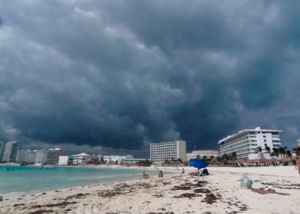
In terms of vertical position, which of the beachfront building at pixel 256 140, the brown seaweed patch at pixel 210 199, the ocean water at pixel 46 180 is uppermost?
the beachfront building at pixel 256 140

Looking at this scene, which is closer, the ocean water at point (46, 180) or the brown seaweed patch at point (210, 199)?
the brown seaweed patch at point (210, 199)

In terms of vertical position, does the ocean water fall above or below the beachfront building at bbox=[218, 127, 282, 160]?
below

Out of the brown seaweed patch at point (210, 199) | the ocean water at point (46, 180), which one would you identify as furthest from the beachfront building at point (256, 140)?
the brown seaweed patch at point (210, 199)

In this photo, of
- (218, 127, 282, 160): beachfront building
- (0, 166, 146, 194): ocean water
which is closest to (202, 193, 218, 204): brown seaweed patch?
(0, 166, 146, 194): ocean water

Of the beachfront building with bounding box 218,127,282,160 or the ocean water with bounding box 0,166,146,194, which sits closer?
the ocean water with bounding box 0,166,146,194

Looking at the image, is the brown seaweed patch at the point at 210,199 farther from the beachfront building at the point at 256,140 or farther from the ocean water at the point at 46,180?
the beachfront building at the point at 256,140

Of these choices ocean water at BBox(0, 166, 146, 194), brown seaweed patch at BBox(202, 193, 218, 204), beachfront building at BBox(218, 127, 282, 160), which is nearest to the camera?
brown seaweed patch at BBox(202, 193, 218, 204)

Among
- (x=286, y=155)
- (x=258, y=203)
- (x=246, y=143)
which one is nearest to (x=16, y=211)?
(x=258, y=203)

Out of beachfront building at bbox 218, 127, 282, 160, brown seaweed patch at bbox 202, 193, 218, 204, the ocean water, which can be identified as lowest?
the ocean water

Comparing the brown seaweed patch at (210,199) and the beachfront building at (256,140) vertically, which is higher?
the beachfront building at (256,140)

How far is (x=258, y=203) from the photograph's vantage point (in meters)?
11.2

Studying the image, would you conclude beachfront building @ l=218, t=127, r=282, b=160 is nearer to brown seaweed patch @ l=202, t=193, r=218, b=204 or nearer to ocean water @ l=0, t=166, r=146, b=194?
ocean water @ l=0, t=166, r=146, b=194

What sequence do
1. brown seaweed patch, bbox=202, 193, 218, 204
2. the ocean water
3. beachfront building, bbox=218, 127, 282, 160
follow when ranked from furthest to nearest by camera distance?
beachfront building, bbox=218, 127, 282, 160 < the ocean water < brown seaweed patch, bbox=202, 193, 218, 204

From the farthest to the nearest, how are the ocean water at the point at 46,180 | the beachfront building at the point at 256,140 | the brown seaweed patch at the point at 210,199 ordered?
the beachfront building at the point at 256,140 → the ocean water at the point at 46,180 → the brown seaweed patch at the point at 210,199
